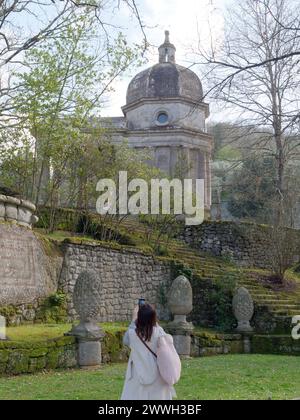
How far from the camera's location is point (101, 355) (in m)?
11.6

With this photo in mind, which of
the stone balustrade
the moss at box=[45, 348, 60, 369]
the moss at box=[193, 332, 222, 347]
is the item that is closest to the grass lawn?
the moss at box=[45, 348, 60, 369]

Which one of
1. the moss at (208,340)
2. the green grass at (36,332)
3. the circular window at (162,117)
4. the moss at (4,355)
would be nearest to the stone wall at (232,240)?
the moss at (208,340)

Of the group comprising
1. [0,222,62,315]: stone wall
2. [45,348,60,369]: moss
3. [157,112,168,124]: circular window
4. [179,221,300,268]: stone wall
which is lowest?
[45,348,60,369]: moss

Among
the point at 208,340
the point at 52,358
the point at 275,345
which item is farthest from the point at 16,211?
the point at 275,345

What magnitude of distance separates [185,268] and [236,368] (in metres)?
6.75

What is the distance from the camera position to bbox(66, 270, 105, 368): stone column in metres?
11.0

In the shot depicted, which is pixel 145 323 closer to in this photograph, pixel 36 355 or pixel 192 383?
pixel 192 383

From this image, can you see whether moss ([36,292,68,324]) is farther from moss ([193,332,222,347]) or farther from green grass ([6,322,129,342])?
moss ([193,332,222,347])

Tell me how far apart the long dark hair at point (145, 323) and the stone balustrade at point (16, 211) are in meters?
7.94

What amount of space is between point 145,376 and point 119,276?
1115cm

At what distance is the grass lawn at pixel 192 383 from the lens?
27.0 feet

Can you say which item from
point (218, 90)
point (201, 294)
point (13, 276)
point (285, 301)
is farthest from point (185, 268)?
point (218, 90)

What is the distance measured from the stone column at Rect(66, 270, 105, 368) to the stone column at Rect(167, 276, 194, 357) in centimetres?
246
